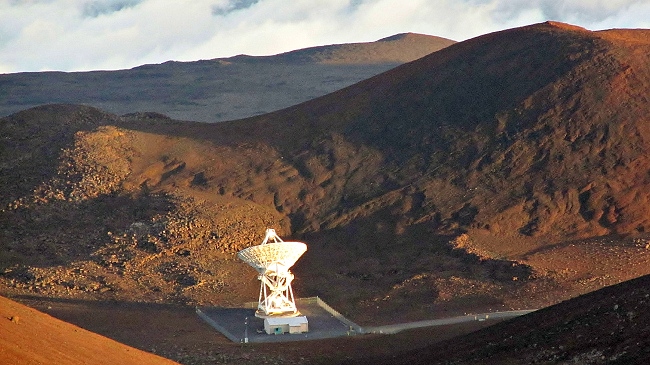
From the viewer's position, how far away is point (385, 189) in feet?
236

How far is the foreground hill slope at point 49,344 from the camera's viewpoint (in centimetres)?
3169

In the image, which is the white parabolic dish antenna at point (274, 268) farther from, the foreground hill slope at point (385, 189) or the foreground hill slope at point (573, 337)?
the foreground hill slope at point (573, 337)

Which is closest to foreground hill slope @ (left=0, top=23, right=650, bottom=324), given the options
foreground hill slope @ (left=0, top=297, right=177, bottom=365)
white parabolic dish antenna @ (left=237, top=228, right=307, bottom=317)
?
white parabolic dish antenna @ (left=237, top=228, right=307, bottom=317)

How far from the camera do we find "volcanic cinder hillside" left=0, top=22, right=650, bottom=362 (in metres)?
62.9

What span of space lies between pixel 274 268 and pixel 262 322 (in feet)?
8.63

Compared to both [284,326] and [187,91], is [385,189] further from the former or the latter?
[187,91]

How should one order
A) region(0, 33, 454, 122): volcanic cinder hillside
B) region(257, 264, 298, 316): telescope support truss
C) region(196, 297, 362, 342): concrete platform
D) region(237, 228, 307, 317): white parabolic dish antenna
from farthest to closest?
region(0, 33, 454, 122): volcanic cinder hillside, region(257, 264, 298, 316): telescope support truss, region(237, 228, 307, 317): white parabolic dish antenna, region(196, 297, 362, 342): concrete platform

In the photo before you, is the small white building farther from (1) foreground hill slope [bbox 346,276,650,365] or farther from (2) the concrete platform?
(1) foreground hill slope [bbox 346,276,650,365]

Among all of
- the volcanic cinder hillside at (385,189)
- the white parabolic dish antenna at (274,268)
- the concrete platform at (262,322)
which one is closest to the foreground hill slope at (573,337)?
the concrete platform at (262,322)

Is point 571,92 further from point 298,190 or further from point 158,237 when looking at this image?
point 158,237

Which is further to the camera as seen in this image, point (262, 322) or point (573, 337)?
point (262, 322)

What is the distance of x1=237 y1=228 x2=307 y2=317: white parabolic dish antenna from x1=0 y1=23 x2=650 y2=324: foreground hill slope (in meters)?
3.59

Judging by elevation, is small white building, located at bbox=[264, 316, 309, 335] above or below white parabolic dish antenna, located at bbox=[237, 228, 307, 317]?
below

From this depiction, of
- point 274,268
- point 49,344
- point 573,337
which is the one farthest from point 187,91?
point 573,337
